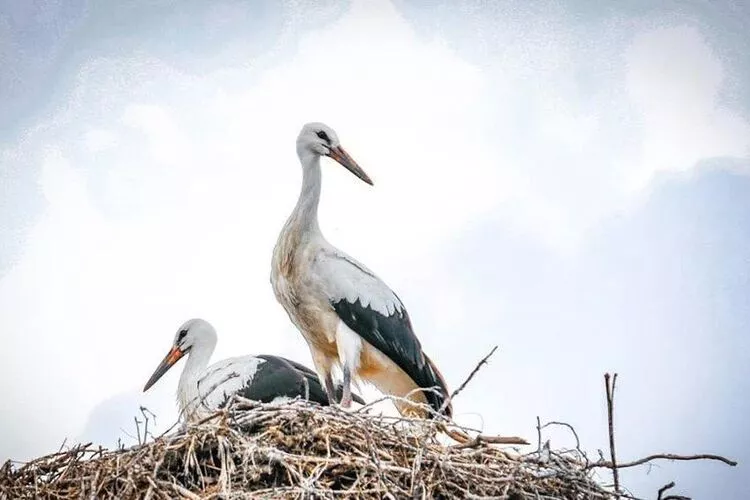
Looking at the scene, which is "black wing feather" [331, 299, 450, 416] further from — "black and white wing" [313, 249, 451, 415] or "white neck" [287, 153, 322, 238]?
"white neck" [287, 153, 322, 238]

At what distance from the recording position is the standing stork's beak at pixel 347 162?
14.6 feet

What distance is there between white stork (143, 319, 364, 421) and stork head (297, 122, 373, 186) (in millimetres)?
891

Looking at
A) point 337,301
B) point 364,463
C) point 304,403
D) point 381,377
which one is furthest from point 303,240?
point 364,463

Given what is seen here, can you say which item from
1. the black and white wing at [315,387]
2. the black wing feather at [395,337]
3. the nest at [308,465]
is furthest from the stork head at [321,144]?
the nest at [308,465]

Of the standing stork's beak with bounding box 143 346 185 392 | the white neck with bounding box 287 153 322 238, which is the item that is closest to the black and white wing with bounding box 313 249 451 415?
the white neck with bounding box 287 153 322 238

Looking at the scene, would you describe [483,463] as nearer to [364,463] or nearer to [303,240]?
[364,463]

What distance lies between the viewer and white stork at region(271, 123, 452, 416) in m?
4.30

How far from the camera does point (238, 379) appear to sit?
426 centimetres

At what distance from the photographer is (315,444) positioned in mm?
3043

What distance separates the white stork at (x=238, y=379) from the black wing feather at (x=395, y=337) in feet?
0.84

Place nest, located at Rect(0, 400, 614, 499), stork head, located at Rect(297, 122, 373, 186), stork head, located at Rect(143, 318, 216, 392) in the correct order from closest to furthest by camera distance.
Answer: nest, located at Rect(0, 400, 614, 499) → stork head, located at Rect(297, 122, 373, 186) → stork head, located at Rect(143, 318, 216, 392)

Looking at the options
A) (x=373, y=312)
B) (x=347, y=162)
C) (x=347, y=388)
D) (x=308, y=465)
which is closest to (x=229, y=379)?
(x=347, y=388)

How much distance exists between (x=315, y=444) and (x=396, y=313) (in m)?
1.42

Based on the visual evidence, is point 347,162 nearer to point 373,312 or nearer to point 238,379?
point 373,312
